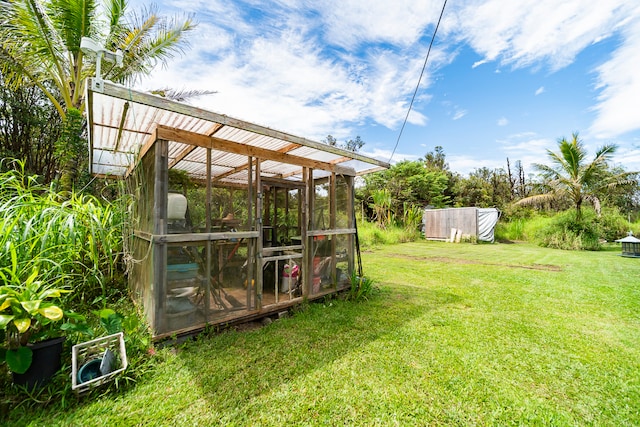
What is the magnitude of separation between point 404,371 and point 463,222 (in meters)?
13.0

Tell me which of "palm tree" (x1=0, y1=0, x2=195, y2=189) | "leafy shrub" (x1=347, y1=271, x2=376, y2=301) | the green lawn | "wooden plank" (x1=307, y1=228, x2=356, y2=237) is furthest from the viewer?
"palm tree" (x1=0, y1=0, x2=195, y2=189)

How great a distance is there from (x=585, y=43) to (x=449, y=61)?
2.83 metres

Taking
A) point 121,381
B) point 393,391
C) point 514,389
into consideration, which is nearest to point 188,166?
point 121,381

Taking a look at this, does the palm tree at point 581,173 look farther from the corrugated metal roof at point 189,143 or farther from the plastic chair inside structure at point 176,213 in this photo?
the plastic chair inside structure at point 176,213

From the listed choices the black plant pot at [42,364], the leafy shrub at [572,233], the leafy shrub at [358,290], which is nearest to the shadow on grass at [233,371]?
the black plant pot at [42,364]

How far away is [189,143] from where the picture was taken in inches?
107

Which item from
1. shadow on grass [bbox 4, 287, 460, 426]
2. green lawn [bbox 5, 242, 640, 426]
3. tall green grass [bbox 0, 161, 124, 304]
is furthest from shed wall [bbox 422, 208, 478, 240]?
tall green grass [bbox 0, 161, 124, 304]

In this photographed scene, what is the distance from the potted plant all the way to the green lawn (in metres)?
0.29

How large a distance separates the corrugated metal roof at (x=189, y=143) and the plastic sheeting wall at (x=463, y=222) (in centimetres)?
1097

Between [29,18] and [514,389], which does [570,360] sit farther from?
[29,18]

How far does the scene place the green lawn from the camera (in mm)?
A: 1736

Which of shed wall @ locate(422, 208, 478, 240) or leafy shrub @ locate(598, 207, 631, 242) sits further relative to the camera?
shed wall @ locate(422, 208, 478, 240)

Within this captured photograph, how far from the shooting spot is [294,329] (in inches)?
120

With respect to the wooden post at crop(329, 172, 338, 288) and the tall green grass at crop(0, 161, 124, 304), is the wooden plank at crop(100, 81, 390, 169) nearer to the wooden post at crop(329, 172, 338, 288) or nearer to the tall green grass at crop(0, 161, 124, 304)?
the wooden post at crop(329, 172, 338, 288)
